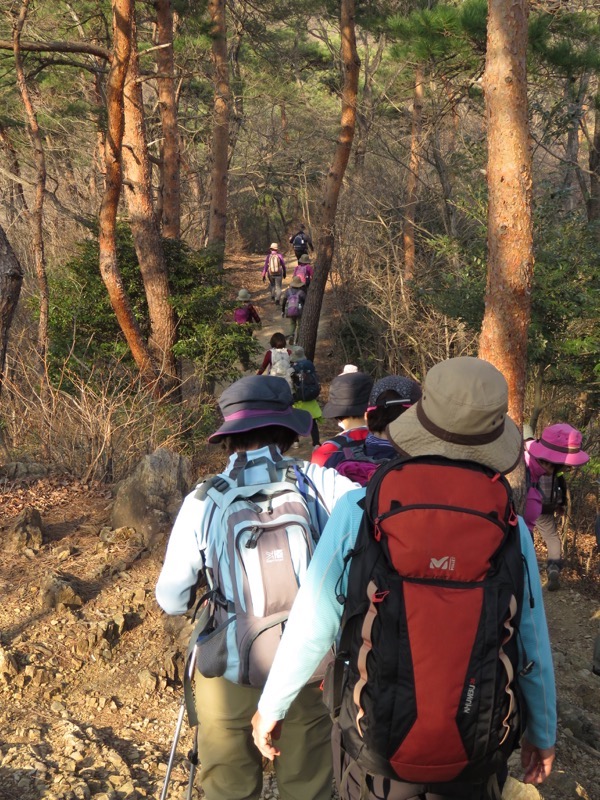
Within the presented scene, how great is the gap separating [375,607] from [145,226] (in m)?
9.97

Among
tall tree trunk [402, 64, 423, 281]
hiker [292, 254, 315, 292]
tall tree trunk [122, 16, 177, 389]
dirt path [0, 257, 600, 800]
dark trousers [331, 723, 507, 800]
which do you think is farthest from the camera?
hiker [292, 254, 315, 292]

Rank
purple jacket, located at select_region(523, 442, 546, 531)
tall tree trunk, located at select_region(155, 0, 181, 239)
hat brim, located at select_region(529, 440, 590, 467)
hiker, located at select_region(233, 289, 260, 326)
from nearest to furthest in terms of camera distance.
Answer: hat brim, located at select_region(529, 440, 590, 467)
purple jacket, located at select_region(523, 442, 546, 531)
tall tree trunk, located at select_region(155, 0, 181, 239)
hiker, located at select_region(233, 289, 260, 326)

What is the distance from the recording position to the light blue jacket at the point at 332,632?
1.90 metres

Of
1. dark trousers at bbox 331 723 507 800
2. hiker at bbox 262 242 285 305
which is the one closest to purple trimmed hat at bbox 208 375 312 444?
dark trousers at bbox 331 723 507 800

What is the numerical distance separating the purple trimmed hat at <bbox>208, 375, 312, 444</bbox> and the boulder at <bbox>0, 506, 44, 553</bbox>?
3399mm

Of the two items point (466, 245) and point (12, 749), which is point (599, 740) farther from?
point (466, 245)

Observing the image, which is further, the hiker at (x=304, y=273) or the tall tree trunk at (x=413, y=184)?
the hiker at (x=304, y=273)

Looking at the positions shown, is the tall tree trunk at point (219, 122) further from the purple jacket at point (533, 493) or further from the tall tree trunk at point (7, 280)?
the purple jacket at point (533, 493)

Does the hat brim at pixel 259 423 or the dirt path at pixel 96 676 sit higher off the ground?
the hat brim at pixel 259 423

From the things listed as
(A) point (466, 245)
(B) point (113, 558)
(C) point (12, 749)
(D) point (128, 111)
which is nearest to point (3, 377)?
(B) point (113, 558)

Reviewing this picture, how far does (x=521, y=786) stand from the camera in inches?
119

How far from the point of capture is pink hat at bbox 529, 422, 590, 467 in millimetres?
5691

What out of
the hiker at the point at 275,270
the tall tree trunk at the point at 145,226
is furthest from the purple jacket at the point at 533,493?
the hiker at the point at 275,270

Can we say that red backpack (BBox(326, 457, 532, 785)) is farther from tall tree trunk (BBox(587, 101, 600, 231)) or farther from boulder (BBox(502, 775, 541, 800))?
tall tree trunk (BBox(587, 101, 600, 231))
